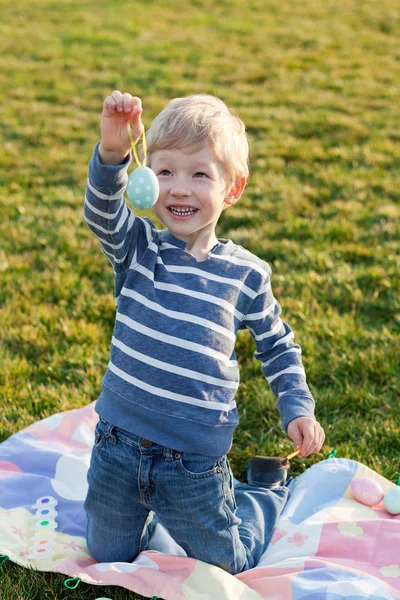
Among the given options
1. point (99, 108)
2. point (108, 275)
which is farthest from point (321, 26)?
point (108, 275)

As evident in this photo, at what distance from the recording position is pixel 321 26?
9930mm

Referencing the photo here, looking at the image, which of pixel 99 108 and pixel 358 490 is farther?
pixel 99 108

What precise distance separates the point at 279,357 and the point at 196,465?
44cm

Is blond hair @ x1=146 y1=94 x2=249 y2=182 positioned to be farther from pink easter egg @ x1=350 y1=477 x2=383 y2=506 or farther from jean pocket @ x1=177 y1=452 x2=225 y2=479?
pink easter egg @ x1=350 y1=477 x2=383 y2=506

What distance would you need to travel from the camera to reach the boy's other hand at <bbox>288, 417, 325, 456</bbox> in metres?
2.25

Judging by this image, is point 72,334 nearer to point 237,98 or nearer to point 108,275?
point 108,275

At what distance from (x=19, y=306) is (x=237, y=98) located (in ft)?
13.3

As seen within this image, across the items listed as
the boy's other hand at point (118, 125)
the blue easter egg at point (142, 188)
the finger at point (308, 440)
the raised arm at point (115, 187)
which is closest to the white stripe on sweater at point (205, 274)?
the raised arm at point (115, 187)

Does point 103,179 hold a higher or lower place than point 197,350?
higher

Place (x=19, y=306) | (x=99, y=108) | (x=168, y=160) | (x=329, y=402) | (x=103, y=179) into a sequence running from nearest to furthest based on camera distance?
(x=103, y=179) < (x=168, y=160) < (x=329, y=402) < (x=19, y=306) < (x=99, y=108)

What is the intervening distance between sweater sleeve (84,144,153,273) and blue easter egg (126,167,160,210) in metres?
0.05

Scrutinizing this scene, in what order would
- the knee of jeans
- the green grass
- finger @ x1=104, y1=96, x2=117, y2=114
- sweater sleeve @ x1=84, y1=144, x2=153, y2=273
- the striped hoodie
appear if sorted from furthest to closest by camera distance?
the green grass < the knee of jeans < the striped hoodie < sweater sleeve @ x1=84, y1=144, x2=153, y2=273 < finger @ x1=104, y1=96, x2=117, y2=114

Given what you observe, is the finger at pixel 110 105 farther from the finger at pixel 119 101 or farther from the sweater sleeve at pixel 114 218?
the sweater sleeve at pixel 114 218

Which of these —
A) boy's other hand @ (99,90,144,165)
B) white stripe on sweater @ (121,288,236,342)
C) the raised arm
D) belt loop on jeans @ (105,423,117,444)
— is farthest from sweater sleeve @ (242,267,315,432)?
boy's other hand @ (99,90,144,165)
